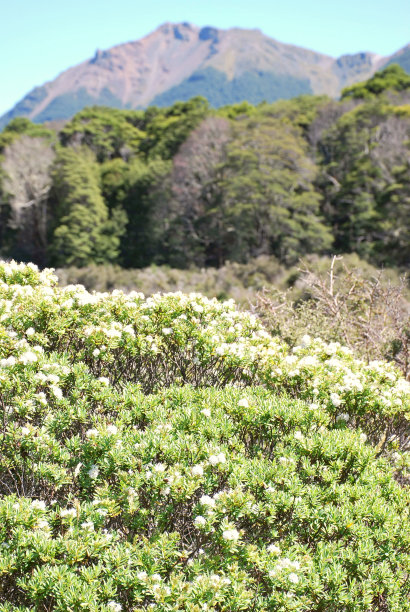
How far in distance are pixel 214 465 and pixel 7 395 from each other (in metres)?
1.46

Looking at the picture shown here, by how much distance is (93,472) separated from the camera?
265cm

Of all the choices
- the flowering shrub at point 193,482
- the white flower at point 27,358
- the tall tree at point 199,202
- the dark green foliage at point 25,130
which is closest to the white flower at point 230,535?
the flowering shrub at point 193,482

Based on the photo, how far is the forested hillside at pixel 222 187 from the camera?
81.1ft

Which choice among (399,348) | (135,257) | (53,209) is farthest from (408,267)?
(53,209)

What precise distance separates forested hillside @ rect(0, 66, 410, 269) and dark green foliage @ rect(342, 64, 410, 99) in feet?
0.36

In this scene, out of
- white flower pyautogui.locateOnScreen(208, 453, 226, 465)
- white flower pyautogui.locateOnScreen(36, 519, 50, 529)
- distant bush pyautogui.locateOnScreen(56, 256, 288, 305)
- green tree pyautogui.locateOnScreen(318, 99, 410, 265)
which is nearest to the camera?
white flower pyautogui.locateOnScreen(36, 519, 50, 529)

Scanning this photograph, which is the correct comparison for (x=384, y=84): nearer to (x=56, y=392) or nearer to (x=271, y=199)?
(x=271, y=199)

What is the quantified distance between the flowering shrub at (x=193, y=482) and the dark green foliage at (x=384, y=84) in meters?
36.2

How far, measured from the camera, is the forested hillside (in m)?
24.7

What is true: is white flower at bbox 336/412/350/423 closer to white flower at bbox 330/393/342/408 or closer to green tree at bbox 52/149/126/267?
white flower at bbox 330/393/342/408

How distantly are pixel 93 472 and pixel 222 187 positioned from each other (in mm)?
26530

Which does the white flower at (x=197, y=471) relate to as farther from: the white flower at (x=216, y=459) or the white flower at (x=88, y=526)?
the white flower at (x=88, y=526)

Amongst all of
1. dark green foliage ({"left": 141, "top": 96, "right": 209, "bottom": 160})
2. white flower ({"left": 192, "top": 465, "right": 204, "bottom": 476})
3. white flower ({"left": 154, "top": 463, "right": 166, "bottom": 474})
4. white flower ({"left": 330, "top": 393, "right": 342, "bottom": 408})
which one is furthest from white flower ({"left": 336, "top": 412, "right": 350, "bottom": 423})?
dark green foliage ({"left": 141, "top": 96, "right": 209, "bottom": 160})

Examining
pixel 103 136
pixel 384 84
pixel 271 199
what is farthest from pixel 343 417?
pixel 103 136
